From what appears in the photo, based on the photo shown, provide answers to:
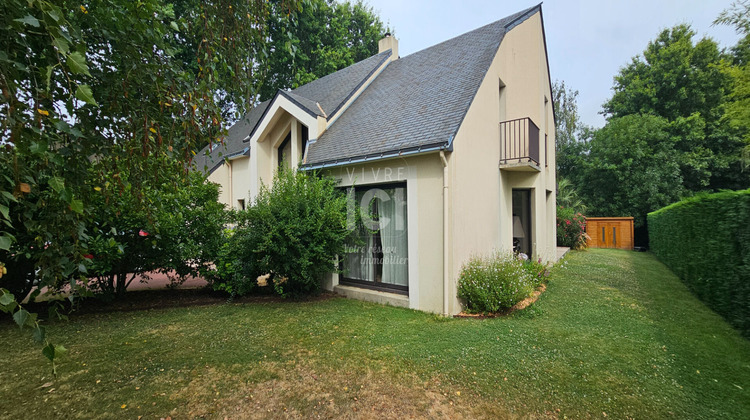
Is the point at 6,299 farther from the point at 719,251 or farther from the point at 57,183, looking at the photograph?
the point at 719,251

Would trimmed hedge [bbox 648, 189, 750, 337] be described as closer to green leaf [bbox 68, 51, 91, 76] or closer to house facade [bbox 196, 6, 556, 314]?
house facade [bbox 196, 6, 556, 314]

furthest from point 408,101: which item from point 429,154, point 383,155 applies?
point 429,154

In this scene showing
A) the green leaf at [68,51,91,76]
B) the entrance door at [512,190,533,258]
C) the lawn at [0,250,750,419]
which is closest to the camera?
the green leaf at [68,51,91,76]

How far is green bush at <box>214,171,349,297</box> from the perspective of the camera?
6.52 metres

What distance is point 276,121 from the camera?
9.78 metres

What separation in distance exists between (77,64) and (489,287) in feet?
20.7

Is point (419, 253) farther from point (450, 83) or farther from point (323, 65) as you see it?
point (323, 65)

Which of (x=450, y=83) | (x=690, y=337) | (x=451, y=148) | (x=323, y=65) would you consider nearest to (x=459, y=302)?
(x=451, y=148)

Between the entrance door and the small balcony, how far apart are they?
255cm

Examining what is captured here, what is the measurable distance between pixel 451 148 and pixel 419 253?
2172 mm

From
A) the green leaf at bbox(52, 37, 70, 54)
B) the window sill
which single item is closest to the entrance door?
the window sill

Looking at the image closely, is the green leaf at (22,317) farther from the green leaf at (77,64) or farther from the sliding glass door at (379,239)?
the sliding glass door at (379,239)

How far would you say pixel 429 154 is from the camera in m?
6.12

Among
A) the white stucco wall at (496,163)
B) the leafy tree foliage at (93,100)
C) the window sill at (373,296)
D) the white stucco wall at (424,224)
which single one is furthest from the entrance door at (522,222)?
the leafy tree foliage at (93,100)
